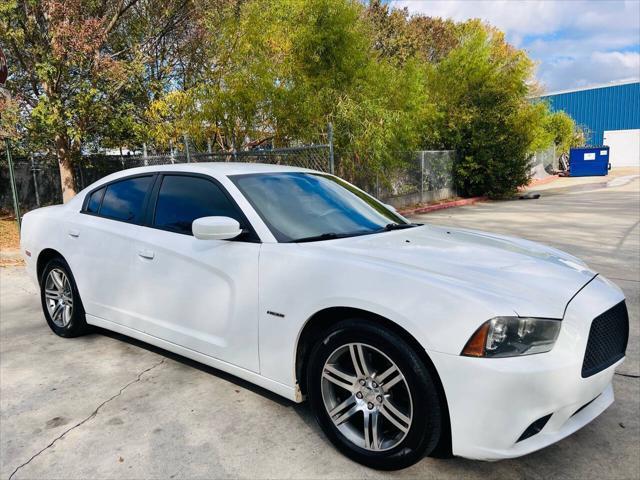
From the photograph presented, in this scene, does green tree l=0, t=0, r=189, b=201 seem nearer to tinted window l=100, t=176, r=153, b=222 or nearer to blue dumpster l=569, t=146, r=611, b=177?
tinted window l=100, t=176, r=153, b=222

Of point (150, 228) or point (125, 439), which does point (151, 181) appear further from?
point (125, 439)

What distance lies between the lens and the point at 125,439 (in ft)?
9.25

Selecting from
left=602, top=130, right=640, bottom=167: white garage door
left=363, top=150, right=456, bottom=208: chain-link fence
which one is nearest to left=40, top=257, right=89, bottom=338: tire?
left=363, top=150, right=456, bottom=208: chain-link fence

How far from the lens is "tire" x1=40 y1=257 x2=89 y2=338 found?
424cm

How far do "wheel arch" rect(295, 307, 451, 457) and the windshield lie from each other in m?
0.54

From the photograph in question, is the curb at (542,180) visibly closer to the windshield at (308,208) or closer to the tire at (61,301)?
the windshield at (308,208)

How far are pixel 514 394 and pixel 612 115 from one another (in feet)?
174

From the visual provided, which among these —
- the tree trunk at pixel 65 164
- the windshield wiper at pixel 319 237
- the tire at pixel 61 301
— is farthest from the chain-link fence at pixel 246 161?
the windshield wiper at pixel 319 237

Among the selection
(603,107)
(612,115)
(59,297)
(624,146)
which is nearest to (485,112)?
(59,297)

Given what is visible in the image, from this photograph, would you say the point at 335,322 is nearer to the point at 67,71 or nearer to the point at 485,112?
the point at 67,71

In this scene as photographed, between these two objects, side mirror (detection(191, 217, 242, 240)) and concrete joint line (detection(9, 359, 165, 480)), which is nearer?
concrete joint line (detection(9, 359, 165, 480))

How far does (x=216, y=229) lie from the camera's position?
9.45 feet

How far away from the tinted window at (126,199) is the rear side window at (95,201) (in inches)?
2.7

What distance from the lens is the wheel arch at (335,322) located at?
7.36 feet
